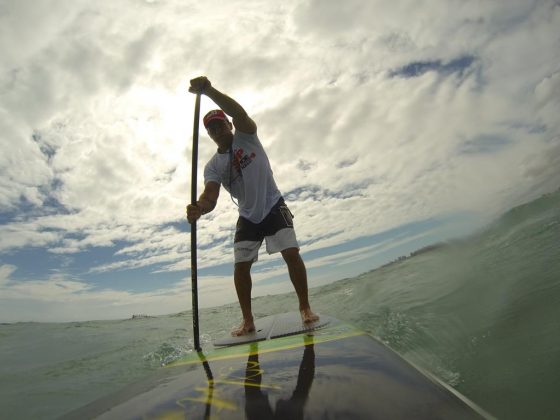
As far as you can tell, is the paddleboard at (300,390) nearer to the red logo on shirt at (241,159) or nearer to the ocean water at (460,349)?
the ocean water at (460,349)

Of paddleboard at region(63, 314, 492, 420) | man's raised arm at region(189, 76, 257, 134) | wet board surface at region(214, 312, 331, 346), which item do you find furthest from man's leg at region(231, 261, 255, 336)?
man's raised arm at region(189, 76, 257, 134)

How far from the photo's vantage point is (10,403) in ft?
12.2

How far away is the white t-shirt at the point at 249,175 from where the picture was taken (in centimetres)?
378

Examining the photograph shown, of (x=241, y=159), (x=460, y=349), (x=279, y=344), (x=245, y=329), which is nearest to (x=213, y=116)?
(x=241, y=159)

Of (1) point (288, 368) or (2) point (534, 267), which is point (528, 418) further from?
(2) point (534, 267)

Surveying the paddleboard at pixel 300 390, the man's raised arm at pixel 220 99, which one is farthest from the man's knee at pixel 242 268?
the man's raised arm at pixel 220 99

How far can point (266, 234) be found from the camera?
3799mm

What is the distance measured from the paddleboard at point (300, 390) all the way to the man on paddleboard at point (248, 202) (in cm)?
139

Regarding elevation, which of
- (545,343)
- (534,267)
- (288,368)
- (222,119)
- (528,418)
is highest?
(222,119)

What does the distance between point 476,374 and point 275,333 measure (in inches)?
65.9

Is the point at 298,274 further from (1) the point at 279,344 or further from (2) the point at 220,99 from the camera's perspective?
(2) the point at 220,99

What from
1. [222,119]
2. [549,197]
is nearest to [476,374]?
[222,119]

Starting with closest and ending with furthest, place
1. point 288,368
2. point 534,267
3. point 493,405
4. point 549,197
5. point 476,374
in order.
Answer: point 288,368, point 493,405, point 476,374, point 534,267, point 549,197

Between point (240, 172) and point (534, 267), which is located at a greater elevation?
point (240, 172)
